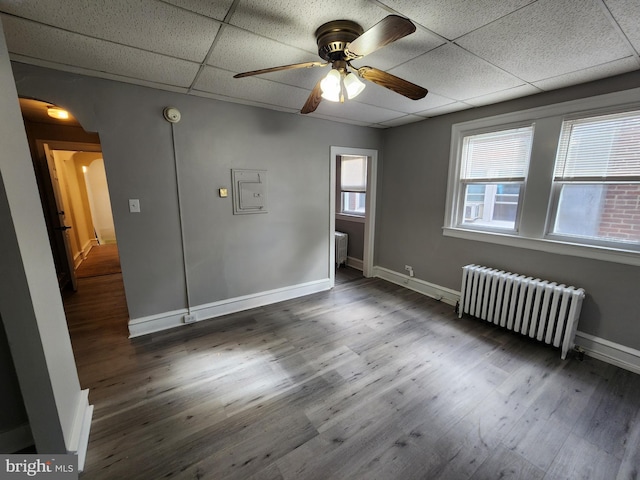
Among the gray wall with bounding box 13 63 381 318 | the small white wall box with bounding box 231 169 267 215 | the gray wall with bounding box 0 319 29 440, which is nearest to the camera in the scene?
the gray wall with bounding box 0 319 29 440

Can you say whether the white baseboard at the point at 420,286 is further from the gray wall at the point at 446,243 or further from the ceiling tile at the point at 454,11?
the ceiling tile at the point at 454,11

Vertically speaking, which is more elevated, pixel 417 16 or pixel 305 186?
pixel 417 16

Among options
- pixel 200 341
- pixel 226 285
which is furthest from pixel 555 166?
pixel 200 341

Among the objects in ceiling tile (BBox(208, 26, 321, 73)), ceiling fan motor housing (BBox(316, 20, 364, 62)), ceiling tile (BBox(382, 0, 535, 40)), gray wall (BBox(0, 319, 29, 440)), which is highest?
ceiling tile (BBox(208, 26, 321, 73))

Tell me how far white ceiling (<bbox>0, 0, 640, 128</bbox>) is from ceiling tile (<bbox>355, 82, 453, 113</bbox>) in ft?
0.24

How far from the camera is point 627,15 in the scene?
52.5 inches

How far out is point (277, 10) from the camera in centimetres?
134

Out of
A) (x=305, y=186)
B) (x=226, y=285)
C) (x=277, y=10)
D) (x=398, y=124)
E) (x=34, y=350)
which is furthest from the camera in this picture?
(x=398, y=124)

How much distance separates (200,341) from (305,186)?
85.0 inches

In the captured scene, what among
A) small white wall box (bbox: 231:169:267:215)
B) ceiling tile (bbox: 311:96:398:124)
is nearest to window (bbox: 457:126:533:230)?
ceiling tile (bbox: 311:96:398:124)

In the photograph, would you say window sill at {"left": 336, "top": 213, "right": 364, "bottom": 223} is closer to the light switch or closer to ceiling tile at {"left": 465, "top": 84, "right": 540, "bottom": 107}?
ceiling tile at {"left": 465, "top": 84, "right": 540, "bottom": 107}

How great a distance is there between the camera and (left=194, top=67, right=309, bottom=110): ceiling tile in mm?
2164

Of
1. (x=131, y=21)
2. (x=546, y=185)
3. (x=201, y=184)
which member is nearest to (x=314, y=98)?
(x=131, y=21)

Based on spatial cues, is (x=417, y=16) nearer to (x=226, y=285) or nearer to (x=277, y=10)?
(x=277, y=10)
